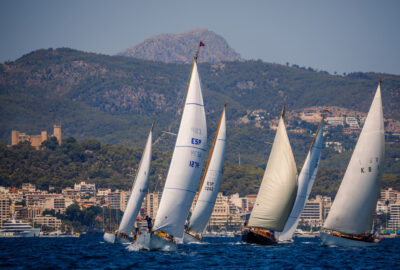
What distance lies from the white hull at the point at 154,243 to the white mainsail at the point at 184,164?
1.10m

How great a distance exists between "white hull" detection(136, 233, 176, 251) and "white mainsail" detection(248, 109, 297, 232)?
11.4 meters

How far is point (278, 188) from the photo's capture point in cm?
5803

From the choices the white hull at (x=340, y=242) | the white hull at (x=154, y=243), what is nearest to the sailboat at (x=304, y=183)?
the white hull at (x=340, y=242)

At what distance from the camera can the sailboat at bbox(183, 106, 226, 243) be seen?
65.2 meters

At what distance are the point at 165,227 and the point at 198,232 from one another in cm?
1858

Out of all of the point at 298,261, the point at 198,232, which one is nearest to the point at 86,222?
the point at 198,232

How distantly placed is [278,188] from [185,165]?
1288cm

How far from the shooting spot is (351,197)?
189ft

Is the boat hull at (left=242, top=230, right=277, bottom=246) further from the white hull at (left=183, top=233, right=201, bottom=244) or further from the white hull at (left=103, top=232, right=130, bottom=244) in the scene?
the white hull at (left=103, top=232, right=130, bottom=244)

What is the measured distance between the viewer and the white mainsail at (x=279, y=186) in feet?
189

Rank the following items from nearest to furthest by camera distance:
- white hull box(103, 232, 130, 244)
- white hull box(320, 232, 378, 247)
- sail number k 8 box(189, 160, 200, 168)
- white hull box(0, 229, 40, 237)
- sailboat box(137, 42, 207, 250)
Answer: sailboat box(137, 42, 207, 250) < sail number k 8 box(189, 160, 200, 168) < white hull box(320, 232, 378, 247) < white hull box(103, 232, 130, 244) < white hull box(0, 229, 40, 237)

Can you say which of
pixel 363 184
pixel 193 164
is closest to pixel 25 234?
pixel 363 184

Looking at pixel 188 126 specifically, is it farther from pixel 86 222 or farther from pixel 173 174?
pixel 86 222

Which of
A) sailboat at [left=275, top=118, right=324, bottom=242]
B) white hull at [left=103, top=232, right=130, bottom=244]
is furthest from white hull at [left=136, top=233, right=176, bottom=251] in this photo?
sailboat at [left=275, top=118, right=324, bottom=242]
